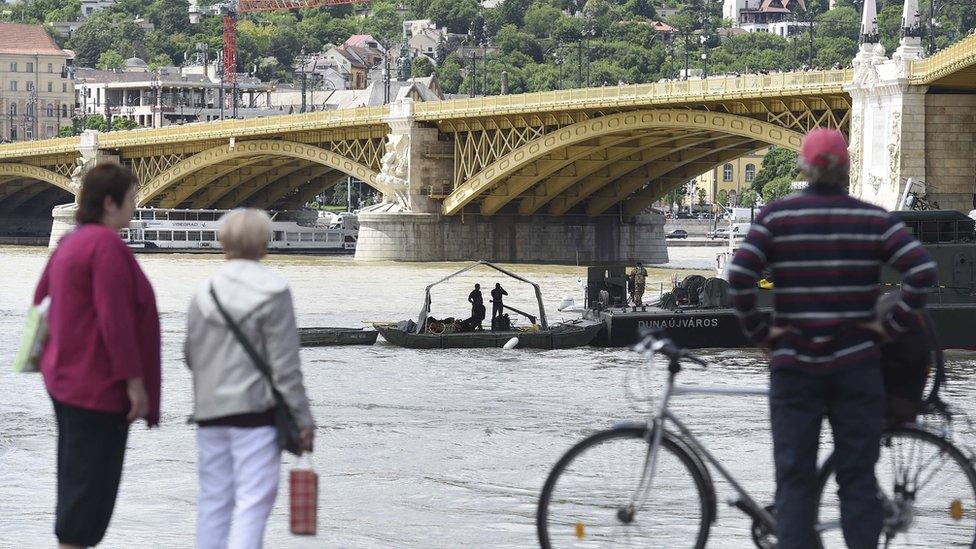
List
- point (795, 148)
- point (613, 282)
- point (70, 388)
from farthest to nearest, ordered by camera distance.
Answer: point (795, 148) < point (613, 282) < point (70, 388)

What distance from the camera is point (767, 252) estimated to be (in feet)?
23.2

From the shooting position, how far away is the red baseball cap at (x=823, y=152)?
7098mm

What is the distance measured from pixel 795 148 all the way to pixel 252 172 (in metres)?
38.9

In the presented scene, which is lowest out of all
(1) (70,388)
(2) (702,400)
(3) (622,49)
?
(2) (702,400)

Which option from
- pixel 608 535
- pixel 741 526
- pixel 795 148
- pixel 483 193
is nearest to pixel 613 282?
pixel 795 148

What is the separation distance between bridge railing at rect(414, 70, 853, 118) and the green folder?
43.2 meters

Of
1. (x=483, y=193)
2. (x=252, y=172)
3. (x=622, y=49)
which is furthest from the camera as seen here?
(x=622, y=49)

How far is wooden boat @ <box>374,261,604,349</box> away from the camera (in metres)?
31.5

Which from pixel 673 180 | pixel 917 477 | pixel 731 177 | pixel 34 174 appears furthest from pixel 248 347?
pixel 731 177

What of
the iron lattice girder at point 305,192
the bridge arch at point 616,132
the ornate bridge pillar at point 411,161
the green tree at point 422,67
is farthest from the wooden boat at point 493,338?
the green tree at point 422,67

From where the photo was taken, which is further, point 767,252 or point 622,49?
point 622,49

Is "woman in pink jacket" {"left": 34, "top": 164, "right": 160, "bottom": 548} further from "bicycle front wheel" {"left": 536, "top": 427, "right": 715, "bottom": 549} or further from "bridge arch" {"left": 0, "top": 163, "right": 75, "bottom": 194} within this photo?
"bridge arch" {"left": 0, "top": 163, "right": 75, "bottom": 194}

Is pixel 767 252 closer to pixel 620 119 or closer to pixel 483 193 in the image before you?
pixel 620 119

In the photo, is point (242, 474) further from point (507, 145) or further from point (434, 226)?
point (434, 226)
